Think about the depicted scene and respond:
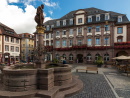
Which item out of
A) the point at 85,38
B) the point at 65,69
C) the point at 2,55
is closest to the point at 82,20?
the point at 85,38

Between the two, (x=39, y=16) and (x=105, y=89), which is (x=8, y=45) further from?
(x=105, y=89)

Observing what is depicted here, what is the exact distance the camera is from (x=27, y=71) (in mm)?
4734

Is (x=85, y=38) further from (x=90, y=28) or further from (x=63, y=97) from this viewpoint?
(x=63, y=97)

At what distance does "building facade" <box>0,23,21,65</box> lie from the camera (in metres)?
26.6

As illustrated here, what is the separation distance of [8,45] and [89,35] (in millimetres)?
26907

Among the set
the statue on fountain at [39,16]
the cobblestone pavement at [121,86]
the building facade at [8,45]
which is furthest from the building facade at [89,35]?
the statue on fountain at [39,16]

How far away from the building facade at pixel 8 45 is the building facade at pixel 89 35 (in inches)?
586

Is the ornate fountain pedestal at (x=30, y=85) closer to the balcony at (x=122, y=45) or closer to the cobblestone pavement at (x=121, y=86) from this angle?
the cobblestone pavement at (x=121, y=86)

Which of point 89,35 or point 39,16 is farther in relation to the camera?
point 89,35

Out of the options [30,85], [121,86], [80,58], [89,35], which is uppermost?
[89,35]

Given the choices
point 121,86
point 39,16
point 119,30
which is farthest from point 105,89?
point 119,30

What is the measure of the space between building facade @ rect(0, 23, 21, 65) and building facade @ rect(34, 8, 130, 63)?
14.9 m

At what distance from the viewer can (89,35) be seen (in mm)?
24594

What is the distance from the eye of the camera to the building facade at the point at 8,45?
87.1ft
